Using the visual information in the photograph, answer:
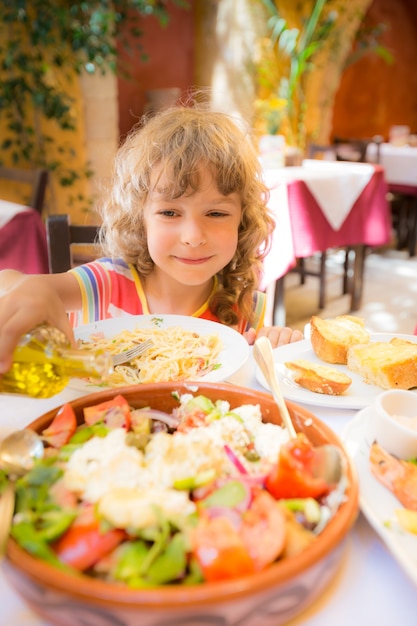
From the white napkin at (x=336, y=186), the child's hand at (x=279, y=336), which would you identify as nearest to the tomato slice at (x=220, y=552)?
the child's hand at (x=279, y=336)

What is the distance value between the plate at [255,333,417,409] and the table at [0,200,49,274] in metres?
1.60

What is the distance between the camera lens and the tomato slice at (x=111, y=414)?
2.00 ft

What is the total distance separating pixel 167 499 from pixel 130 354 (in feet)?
1.58

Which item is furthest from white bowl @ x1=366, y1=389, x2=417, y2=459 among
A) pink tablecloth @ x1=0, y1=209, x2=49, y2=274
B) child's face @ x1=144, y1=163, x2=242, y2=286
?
pink tablecloth @ x1=0, y1=209, x2=49, y2=274

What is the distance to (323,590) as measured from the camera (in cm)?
46

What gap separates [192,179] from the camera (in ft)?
4.03

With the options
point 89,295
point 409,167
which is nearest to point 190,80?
point 409,167

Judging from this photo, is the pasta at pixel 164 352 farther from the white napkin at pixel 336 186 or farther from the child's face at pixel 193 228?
the white napkin at pixel 336 186

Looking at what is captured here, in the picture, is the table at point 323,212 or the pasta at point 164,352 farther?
the table at point 323,212

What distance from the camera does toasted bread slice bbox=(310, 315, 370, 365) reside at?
0.96m

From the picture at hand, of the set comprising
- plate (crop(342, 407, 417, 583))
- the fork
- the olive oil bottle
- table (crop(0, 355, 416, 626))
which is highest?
the olive oil bottle

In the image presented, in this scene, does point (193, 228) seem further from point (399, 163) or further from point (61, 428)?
point (399, 163)

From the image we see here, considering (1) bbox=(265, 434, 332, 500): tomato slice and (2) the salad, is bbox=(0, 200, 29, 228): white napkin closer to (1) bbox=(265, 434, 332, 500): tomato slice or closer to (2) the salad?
(2) the salad

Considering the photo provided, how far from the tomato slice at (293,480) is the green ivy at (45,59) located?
3805 mm
